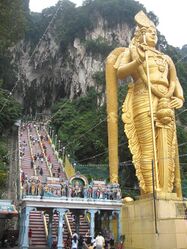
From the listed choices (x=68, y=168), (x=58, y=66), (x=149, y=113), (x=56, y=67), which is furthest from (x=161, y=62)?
(x=56, y=67)

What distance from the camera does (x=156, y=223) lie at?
10.6m

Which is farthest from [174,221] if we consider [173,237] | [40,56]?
[40,56]

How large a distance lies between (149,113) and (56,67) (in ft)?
95.3

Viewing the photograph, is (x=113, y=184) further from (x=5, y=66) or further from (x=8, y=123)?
(x=5, y=66)

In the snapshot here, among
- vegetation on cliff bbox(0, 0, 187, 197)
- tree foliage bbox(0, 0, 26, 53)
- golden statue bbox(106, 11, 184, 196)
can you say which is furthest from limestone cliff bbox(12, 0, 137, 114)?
tree foliage bbox(0, 0, 26, 53)

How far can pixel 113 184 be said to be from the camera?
12.5 m

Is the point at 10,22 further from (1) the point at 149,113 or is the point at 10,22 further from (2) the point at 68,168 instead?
(2) the point at 68,168

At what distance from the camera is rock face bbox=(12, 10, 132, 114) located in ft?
122

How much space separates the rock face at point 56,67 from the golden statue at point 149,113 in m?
22.7

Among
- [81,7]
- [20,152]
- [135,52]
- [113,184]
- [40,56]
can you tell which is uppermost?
[81,7]

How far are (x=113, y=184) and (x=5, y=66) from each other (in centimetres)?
2499

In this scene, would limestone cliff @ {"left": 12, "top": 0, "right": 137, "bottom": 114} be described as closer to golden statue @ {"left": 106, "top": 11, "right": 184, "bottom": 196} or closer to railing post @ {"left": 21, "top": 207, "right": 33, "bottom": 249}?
golden statue @ {"left": 106, "top": 11, "right": 184, "bottom": 196}

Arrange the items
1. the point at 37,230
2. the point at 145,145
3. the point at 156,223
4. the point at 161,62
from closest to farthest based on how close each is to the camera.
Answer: the point at 156,223, the point at 145,145, the point at 161,62, the point at 37,230

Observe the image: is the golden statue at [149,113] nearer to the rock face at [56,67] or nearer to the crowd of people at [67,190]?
the crowd of people at [67,190]
